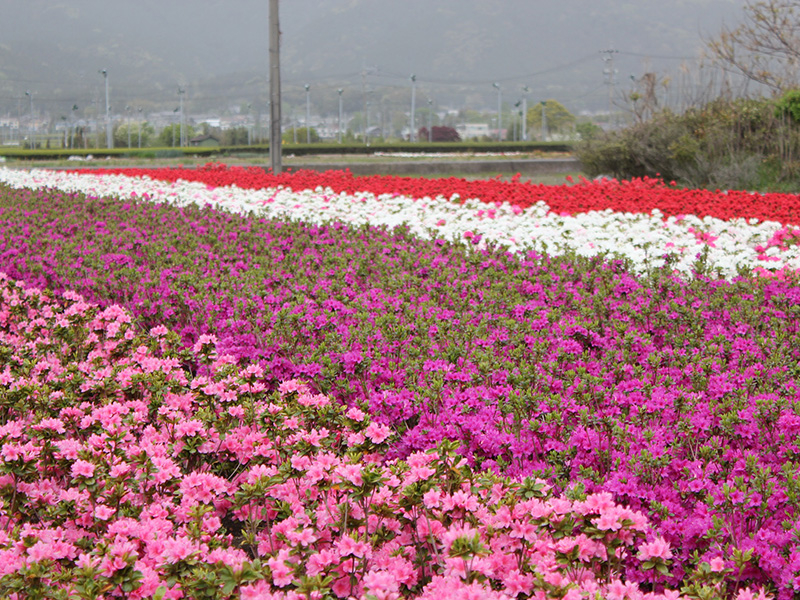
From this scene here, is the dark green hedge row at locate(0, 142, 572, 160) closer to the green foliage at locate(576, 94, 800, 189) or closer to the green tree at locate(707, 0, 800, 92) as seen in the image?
the green tree at locate(707, 0, 800, 92)

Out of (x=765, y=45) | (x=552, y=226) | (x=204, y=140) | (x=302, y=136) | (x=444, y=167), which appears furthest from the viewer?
(x=302, y=136)

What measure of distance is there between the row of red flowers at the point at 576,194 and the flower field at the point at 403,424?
197cm

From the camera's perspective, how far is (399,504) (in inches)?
77.5

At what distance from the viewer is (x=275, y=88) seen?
40.7ft

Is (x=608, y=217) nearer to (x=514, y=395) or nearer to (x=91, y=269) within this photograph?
(x=91, y=269)

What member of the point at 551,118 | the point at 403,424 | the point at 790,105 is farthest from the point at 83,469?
the point at 551,118

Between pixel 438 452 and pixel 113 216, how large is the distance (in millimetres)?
6478

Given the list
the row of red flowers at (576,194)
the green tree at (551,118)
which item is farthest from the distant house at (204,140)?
the green tree at (551,118)

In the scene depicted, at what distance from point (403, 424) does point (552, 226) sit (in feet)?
14.7

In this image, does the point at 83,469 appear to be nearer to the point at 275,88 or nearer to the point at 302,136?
the point at 275,88

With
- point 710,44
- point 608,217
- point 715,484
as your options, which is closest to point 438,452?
point 715,484

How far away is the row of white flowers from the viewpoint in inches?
217

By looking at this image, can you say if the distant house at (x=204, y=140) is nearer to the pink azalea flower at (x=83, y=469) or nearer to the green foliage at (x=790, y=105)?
the green foliage at (x=790, y=105)

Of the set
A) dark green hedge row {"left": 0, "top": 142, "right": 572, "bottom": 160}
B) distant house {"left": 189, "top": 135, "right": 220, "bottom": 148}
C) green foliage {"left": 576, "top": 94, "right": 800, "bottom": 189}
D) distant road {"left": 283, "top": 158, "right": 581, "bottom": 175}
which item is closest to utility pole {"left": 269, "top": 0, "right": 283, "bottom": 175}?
distant road {"left": 283, "top": 158, "right": 581, "bottom": 175}
